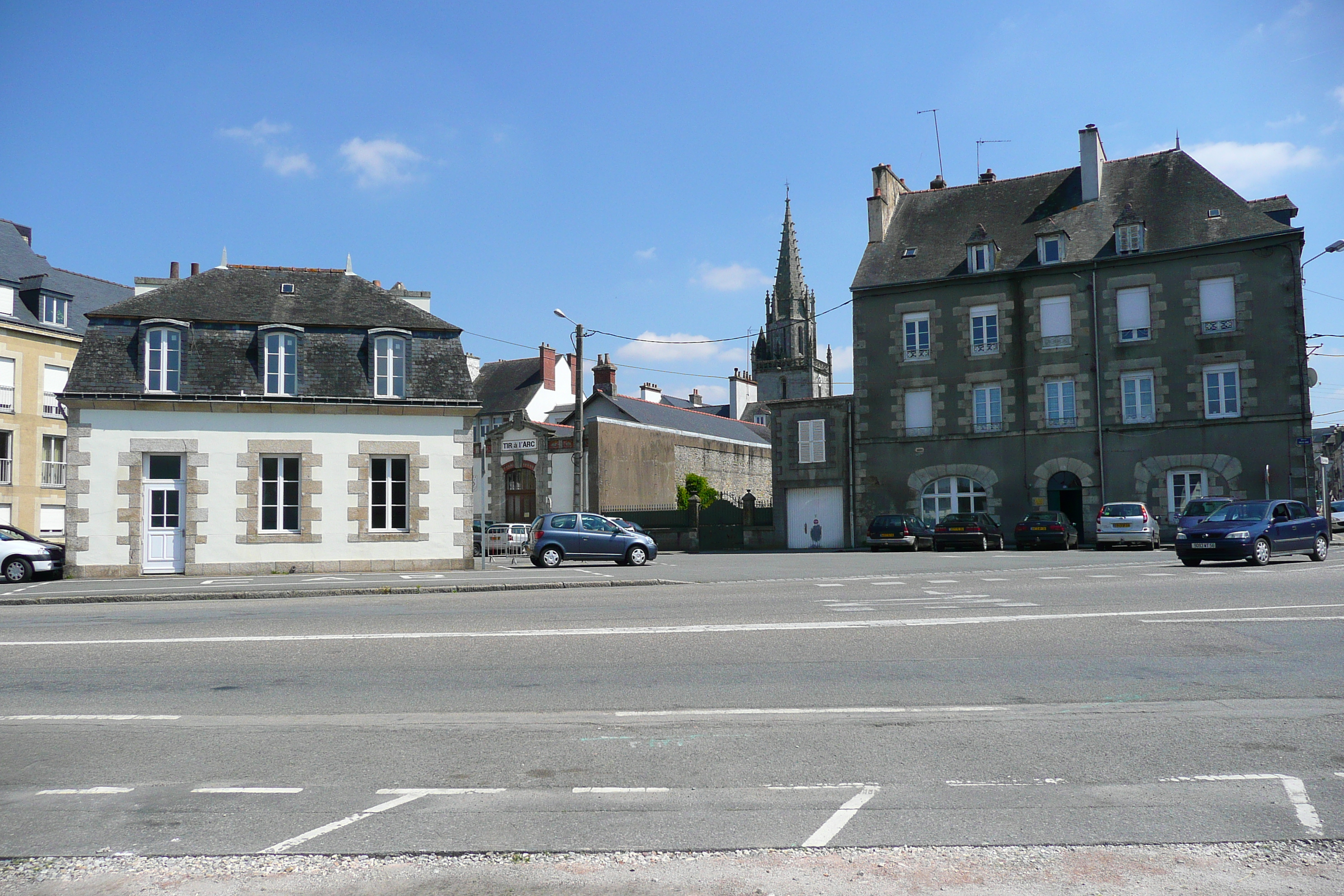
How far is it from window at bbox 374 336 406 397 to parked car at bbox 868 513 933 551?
1690 cm

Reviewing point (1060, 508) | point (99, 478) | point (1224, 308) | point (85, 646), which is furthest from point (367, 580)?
point (1224, 308)

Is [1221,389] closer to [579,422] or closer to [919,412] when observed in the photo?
[919,412]

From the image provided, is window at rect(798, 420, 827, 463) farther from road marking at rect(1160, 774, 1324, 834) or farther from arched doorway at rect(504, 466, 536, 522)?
road marking at rect(1160, 774, 1324, 834)

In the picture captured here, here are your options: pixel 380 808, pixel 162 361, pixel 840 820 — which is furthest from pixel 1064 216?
pixel 380 808

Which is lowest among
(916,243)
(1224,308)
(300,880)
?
(300,880)

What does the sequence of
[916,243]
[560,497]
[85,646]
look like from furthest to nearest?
1. [560,497]
2. [916,243]
3. [85,646]

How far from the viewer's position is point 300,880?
4.05 metres

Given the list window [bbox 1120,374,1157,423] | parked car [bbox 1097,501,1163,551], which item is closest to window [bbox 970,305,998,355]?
window [bbox 1120,374,1157,423]

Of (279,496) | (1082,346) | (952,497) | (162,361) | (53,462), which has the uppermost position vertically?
(1082,346)

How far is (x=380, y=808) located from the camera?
4.94 metres

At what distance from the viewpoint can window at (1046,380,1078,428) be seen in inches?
1374

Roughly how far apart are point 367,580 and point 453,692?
1283cm

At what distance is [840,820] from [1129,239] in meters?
34.2

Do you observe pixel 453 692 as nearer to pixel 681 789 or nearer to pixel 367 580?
pixel 681 789
